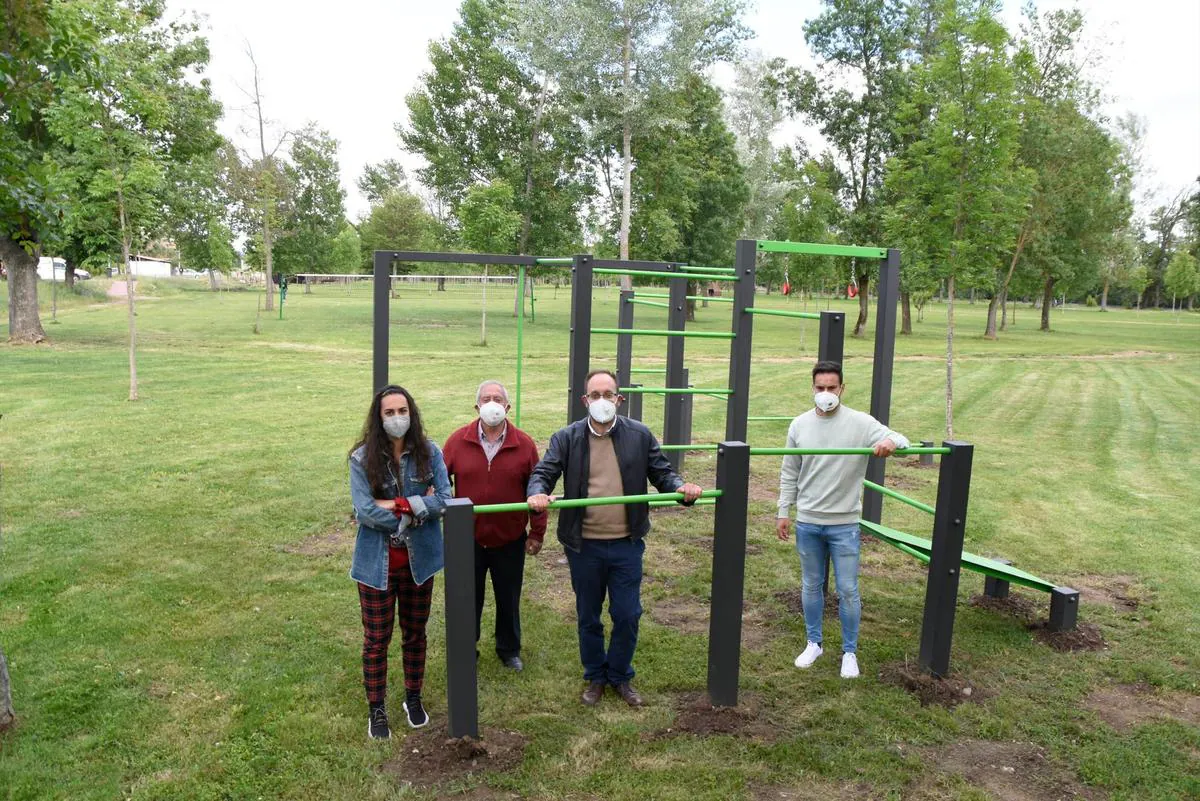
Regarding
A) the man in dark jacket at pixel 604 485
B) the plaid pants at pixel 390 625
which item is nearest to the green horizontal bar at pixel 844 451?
A: the man in dark jacket at pixel 604 485

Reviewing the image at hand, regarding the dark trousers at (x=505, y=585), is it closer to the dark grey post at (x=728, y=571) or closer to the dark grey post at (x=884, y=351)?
the dark grey post at (x=728, y=571)

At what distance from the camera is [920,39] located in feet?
97.0

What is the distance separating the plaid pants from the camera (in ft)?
12.6

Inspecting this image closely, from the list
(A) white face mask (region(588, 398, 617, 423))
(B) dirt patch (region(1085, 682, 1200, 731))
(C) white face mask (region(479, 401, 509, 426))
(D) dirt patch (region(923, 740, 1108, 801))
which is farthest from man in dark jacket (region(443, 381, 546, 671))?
(B) dirt patch (region(1085, 682, 1200, 731))

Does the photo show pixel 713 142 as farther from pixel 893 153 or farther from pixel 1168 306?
pixel 1168 306

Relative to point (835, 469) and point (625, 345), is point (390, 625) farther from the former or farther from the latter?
point (625, 345)

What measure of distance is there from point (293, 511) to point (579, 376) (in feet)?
10.2

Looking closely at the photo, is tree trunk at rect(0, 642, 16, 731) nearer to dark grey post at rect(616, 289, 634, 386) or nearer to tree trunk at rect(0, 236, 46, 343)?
dark grey post at rect(616, 289, 634, 386)

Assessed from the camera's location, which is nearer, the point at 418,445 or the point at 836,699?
the point at 418,445

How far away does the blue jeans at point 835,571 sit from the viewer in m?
4.57

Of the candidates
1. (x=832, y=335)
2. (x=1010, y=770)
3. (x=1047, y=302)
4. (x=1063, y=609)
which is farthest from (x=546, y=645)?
(x=1047, y=302)

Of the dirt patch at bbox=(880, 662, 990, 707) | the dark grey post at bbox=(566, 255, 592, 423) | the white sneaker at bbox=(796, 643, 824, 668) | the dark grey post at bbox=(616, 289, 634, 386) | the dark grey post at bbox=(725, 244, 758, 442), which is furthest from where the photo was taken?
the dark grey post at bbox=(616, 289, 634, 386)

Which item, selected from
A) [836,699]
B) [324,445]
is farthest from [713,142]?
[836,699]

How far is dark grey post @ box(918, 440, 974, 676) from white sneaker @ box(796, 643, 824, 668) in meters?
0.57
